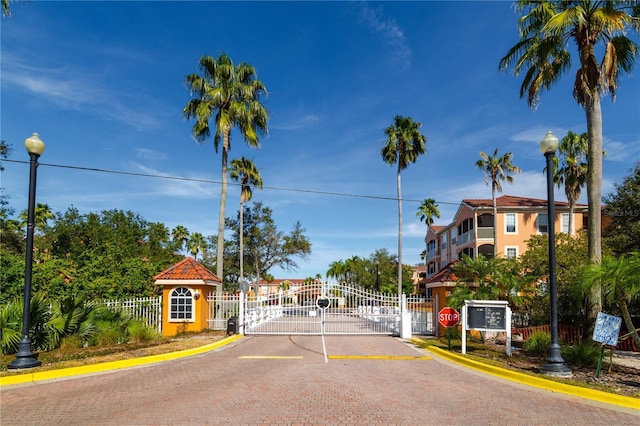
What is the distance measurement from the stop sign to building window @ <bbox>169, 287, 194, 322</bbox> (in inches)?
388

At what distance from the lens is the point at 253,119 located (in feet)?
75.7

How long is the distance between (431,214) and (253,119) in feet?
128

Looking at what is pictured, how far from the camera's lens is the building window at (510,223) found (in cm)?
3800

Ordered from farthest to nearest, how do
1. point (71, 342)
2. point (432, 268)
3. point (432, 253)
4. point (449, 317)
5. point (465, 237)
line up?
point (432, 268) → point (432, 253) → point (465, 237) → point (449, 317) → point (71, 342)

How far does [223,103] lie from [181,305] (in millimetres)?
10834

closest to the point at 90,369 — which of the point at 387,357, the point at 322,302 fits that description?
the point at 387,357

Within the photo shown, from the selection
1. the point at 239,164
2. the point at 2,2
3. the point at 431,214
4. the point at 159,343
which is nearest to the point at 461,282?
the point at 159,343

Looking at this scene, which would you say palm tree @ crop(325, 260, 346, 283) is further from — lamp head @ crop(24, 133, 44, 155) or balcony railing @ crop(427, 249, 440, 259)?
lamp head @ crop(24, 133, 44, 155)

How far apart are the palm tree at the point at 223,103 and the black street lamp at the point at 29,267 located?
38.1ft

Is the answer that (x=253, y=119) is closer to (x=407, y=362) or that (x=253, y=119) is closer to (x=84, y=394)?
(x=407, y=362)

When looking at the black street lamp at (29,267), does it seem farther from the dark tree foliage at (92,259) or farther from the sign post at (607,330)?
the sign post at (607,330)

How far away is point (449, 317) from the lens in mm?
12500

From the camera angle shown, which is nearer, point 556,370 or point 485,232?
point 556,370

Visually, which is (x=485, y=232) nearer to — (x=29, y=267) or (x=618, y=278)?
(x=618, y=278)
